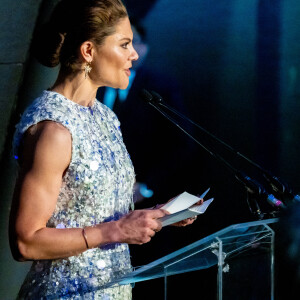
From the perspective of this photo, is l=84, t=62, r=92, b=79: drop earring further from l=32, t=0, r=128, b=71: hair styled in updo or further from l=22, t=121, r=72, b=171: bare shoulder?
l=22, t=121, r=72, b=171: bare shoulder

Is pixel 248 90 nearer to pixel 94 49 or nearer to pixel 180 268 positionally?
pixel 94 49

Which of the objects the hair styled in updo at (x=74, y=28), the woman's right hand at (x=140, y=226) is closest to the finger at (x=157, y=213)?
the woman's right hand at (x=140, y=226)

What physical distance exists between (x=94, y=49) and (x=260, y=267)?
803 millimetres

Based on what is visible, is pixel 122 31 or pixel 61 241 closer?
pixel 61 241

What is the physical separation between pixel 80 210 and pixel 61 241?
143 mm

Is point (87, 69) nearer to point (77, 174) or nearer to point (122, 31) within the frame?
point (122, 31)

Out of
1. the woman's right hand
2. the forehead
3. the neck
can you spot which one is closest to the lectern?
the woman's right hand

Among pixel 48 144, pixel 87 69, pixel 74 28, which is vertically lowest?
pixel 48 144

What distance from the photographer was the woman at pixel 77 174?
1.23 meters

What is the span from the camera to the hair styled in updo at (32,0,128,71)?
1.43 meters

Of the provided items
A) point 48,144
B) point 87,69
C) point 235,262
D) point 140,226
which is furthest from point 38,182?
point 235,262

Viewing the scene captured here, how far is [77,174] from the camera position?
1.33 metres

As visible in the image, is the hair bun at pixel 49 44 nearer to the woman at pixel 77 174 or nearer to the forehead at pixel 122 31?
the woman at pixel 77 174

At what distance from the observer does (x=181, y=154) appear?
2.49 m
